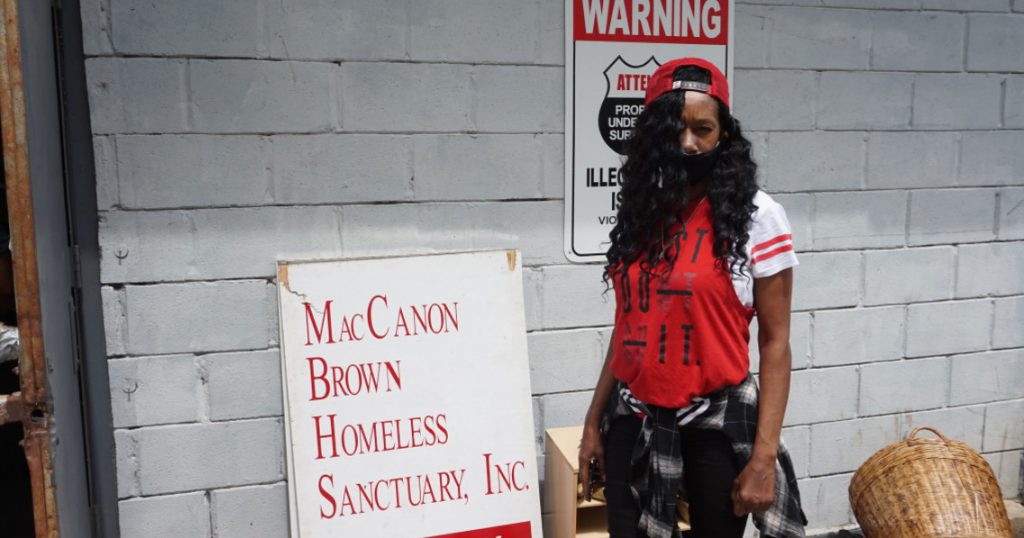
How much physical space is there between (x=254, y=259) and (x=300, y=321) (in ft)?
0.80

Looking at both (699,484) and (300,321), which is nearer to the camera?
(699,484)

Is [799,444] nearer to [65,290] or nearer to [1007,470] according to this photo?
[1007,470]

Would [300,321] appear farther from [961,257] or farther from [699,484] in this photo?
[961,257]

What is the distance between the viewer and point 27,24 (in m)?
1.79

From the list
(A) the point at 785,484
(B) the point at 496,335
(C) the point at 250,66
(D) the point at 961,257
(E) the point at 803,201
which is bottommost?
(A) the point at 785,484

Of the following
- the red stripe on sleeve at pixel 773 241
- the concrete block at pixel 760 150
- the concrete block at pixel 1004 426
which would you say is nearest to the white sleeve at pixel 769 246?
the red stripe on sleeve at pixel 773 241

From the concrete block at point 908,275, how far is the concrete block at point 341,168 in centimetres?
177

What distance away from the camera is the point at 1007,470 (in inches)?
122

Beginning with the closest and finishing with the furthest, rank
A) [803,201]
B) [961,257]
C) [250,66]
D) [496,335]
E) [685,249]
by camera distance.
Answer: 1. [685,249]
2. [250,66]
3. [496,335]
4. [803,201]
5. [961,257]

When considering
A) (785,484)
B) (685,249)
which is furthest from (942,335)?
(685,249)

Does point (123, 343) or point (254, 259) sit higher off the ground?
point (254, 259)

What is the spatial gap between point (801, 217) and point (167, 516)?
237cm

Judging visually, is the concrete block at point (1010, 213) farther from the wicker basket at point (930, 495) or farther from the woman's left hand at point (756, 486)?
the woman's left hand at point (756, 486)

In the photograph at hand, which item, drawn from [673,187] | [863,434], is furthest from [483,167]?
[863,434]
